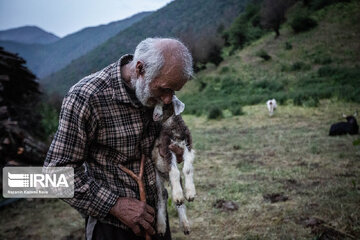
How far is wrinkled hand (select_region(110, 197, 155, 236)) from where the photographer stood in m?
1.93

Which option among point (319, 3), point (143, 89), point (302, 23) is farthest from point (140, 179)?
point (319, 3)

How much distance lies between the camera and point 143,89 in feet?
6.53

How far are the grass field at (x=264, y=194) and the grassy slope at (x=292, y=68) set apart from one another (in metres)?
8.18

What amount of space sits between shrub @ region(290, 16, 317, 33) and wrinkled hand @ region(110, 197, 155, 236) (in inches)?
1202

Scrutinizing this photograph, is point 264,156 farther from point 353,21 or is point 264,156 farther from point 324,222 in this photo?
point 353,21

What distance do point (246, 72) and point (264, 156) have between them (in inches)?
807

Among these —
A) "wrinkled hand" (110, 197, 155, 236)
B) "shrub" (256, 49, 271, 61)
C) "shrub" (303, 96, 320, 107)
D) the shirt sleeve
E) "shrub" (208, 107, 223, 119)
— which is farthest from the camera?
"shrub" (256, 49, 271, 61)

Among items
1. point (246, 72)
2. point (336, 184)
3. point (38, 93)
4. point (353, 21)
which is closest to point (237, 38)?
point (246, 72)

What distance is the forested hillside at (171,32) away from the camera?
3.98 meters

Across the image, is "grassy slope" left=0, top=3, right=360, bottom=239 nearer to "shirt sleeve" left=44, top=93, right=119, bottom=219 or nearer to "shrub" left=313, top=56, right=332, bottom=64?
"shirt sleeve" left=44, top=93, right=119, bottom=219

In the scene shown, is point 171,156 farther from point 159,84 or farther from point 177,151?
point 159,84

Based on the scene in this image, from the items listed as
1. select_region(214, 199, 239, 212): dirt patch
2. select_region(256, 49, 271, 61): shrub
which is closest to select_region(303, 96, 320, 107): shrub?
select_region(214, 199, 239, 212): dirt patch

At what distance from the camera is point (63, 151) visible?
1.80 m

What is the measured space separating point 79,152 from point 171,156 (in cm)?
91
